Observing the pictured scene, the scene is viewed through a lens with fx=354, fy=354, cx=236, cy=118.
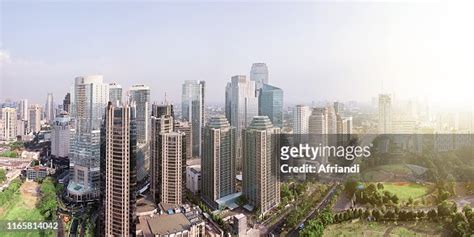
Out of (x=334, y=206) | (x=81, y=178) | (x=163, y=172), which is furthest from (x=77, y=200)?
(x=334, y=206)

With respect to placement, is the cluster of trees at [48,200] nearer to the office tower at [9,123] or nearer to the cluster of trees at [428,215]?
the office tower at [9,123]

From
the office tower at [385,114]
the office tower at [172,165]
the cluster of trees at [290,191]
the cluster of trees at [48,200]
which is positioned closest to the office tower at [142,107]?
the office tower at [172,165]

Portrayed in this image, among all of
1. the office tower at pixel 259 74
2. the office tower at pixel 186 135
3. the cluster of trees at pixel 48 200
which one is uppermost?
the office tower at pixel 259 74

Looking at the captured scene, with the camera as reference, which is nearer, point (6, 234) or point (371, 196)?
point (6, 234)

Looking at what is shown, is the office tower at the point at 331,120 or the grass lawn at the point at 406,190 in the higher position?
the office tower at the point at 331,120

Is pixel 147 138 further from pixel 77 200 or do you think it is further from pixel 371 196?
pixel 371 196

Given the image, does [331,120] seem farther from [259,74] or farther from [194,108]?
[194,108]

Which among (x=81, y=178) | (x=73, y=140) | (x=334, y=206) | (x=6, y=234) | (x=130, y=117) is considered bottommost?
(x=6, y=234)
